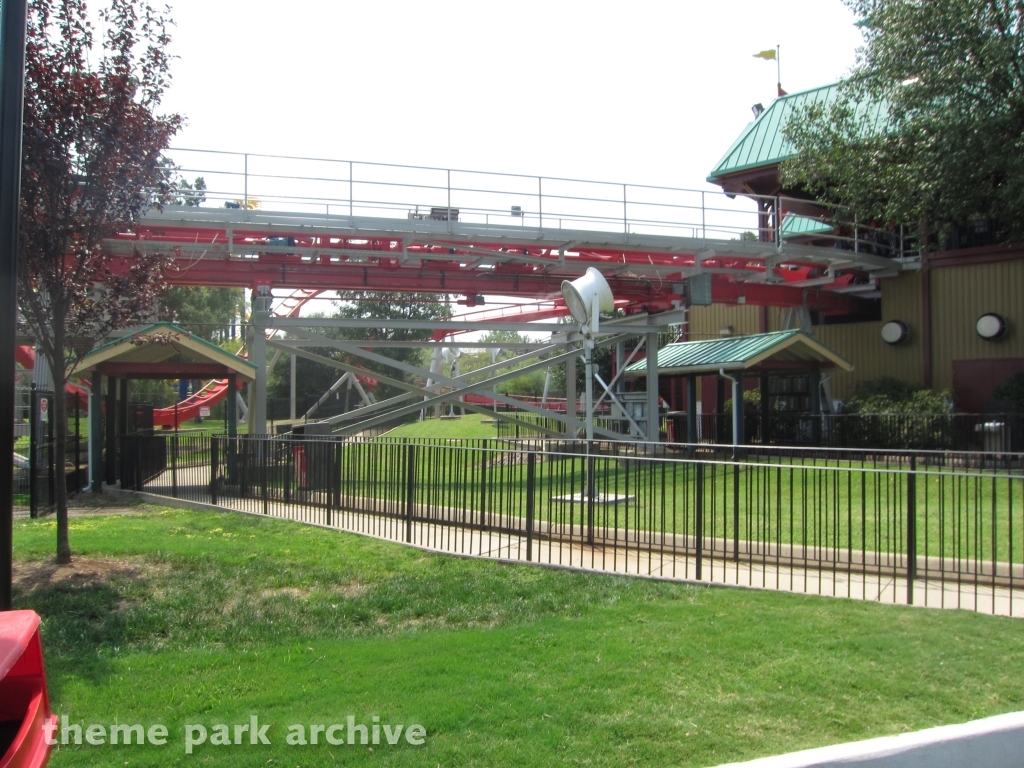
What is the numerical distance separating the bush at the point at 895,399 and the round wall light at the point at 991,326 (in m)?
1.90

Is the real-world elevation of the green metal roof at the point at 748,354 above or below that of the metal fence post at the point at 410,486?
above

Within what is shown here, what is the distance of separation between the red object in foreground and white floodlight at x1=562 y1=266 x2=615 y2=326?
398 inches

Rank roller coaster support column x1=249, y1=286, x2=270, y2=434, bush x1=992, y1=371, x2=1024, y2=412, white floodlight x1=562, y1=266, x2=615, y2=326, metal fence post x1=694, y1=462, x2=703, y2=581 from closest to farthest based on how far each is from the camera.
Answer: metal fence post x1=694, y1=462, x2=703, y2=581 < white floodlight x1=562, y1=266, x2=615, y2=326 < roller coaster support column x1=249, y1=286, x2=270, y2=434 < bush x1=992, y1=371, x2=1024, y2=412

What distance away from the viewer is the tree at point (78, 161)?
30.6 ft

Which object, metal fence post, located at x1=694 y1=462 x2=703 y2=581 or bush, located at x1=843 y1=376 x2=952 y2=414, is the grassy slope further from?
metal fence post, located at x1=694 y1=462 x2=703 y2=581

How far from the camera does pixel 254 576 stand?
8688mm

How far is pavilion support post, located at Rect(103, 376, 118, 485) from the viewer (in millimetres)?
18188

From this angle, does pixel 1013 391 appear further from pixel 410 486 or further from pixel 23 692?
pixel 23 692

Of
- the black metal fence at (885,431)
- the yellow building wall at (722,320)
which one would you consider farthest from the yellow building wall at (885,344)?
the black metal fence at (885,431)

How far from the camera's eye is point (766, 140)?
3027 cm

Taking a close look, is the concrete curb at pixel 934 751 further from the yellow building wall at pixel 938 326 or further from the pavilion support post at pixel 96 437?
the yellow building wall at pixel 938 326

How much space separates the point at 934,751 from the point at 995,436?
703 inches

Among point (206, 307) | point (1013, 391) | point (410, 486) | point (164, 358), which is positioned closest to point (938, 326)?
point (1013, 391)

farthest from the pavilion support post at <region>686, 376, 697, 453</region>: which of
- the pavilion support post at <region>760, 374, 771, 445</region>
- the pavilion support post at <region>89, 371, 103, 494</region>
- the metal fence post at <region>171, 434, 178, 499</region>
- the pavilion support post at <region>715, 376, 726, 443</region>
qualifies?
the pavilion support post at <region>89, 371, 103, 494</region>
